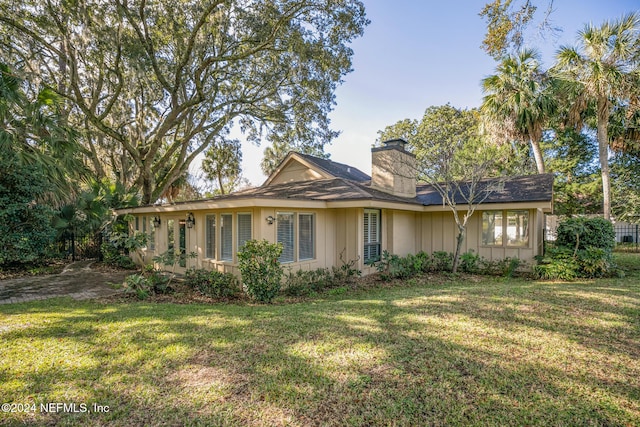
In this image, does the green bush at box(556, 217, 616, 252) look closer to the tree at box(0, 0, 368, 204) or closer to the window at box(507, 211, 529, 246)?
the window at box(507, 211, 529, 246)

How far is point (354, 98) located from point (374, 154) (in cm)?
499

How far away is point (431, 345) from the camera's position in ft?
13.6

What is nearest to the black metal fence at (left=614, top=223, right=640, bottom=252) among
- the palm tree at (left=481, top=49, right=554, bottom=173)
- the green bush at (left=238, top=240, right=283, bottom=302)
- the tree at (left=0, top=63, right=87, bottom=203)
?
the palm tree at (left=481, top=49, right=554, bottom=173)

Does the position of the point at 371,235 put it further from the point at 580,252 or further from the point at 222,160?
the point at 222,160

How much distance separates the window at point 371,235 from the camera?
10.1m

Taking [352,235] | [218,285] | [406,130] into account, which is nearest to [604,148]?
[352,235]

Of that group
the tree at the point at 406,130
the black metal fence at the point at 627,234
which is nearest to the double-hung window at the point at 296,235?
the black metal fence at the point at 627,234

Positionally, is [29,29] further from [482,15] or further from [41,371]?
[482,15]

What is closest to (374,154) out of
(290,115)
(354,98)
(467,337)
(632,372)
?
(354,98)

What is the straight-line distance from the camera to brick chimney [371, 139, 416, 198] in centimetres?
1146

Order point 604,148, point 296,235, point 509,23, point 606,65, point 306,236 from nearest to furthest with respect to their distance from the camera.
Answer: point 509,23 → point 296,235 → point 306,236 → point 606,65 → point 604,148

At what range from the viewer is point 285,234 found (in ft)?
28.0

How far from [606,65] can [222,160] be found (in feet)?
71.4

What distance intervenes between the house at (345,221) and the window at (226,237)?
0.03 m
